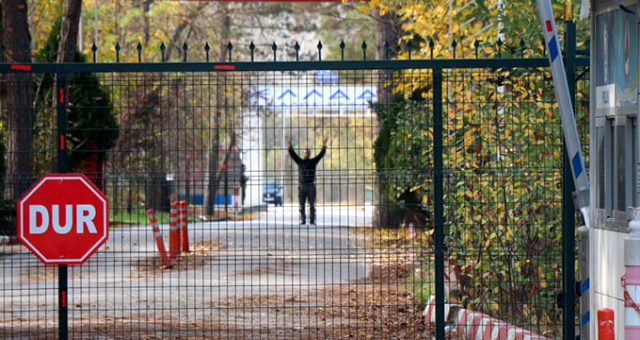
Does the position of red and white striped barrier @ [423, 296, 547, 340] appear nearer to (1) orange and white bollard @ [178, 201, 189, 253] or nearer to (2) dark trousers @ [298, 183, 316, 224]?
(2) dark trousers @ [298, 183, 316, 224]

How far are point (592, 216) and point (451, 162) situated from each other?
444 centimetres

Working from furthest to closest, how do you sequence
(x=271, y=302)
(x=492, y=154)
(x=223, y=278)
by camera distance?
(x=223, y=278) → (x=271, y=302) → (x=492, y=154)

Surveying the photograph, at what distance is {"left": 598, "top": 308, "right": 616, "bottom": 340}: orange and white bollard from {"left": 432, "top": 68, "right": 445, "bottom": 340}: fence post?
327cm

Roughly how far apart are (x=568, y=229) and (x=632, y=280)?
132 inches

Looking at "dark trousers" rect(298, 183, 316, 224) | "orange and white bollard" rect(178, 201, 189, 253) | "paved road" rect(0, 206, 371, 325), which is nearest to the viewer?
"dark trousers" rect(298, 183, 316, 224)

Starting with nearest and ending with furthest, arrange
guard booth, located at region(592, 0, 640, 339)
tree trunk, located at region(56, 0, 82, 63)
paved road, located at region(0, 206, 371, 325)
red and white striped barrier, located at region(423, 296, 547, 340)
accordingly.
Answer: guard booth, located at region(592, 0, 640, 339)
red and white striped barrier, located at region(423, 296, 547, 340)
paved road, located at region(0, 206, 371, 325)
tree trunk, located at region(56, 0, 82, 63)

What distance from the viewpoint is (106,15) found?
36812 millimetres

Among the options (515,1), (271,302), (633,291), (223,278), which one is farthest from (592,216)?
(223,278)

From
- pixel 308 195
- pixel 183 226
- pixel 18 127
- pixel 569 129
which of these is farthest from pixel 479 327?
pixel 183 226

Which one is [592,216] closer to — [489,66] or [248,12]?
[489,66]

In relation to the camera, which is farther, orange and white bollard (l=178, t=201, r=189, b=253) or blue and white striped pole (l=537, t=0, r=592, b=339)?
orange and white bollard (l=178, t=201, r=189, b=253)

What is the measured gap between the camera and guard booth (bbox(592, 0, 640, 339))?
675cm

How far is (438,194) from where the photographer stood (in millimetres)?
9328

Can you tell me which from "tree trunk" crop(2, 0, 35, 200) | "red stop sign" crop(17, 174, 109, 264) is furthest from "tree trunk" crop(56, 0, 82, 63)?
"red stop sign" crop(17, 174, 109, 264)
